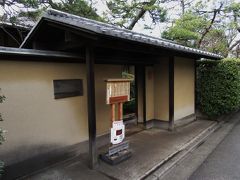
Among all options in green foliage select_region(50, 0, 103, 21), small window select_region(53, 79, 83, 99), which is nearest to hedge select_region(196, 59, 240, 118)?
small window select_region(53, 79, 83, 99)

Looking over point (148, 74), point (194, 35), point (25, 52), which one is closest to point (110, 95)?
point (25, 52)

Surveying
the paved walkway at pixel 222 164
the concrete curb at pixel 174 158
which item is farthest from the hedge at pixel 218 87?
the paved walkway at pixel 222 164

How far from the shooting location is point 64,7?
9219mm

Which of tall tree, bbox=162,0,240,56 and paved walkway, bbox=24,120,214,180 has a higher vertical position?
tall tree, bbox=162,0,240,56

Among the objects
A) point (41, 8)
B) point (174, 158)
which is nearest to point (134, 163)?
point (174, 158)

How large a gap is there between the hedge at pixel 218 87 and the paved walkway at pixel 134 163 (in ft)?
8.18

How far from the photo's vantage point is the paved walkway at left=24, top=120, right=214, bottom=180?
154 inches

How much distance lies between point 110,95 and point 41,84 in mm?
1405

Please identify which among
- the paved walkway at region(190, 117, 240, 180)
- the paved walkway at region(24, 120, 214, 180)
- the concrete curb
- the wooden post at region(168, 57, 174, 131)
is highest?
the wooden post at region(168, 57, 174, 131)

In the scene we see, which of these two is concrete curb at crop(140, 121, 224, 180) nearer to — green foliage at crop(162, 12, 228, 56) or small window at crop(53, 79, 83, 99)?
small window at crop(53, 79, 83, 99)

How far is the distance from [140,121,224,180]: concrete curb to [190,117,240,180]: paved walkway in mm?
508

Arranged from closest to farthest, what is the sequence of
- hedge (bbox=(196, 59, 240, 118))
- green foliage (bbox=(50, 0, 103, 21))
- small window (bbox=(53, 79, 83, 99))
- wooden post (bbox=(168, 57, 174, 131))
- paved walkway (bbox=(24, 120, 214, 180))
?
1. paved walkway (bbox=(24, 120, 214, 180))
2. small window (bbox=(53, 79, 83, 99))
3. wooden post (bbox=(168, 57, 174, 131))
4. hedge (bbox=(196, 59, 240, 118))
5. green foliage (bbox=(50, 0, 103, 21))

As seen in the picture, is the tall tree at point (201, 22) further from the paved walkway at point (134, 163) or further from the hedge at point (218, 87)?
the paved walkway at point (134, 163)

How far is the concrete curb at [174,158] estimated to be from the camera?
4.02 metres
